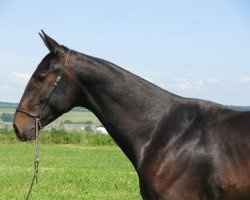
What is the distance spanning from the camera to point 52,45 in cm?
481

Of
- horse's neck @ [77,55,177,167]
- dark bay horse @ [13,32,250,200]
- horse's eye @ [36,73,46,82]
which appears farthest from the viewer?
horse's eye @ [36,73,46,82]

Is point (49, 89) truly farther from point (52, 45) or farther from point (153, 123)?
point (153, 123)

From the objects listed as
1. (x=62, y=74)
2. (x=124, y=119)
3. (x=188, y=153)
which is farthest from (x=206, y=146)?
(x=62, y=74)

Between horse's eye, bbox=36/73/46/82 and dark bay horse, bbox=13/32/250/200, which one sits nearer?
dark bay horse, bbox=13/32/250/200

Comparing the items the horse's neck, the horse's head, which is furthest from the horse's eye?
the horse's neck

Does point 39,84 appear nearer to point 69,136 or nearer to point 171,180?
point 171,180

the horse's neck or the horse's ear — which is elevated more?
the horse's ear

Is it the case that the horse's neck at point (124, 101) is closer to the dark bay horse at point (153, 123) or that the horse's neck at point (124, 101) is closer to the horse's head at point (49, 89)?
the dark bay horse at point (153, 123)

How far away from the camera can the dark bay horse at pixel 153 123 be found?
4.27 metres

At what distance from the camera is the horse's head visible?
190 inches

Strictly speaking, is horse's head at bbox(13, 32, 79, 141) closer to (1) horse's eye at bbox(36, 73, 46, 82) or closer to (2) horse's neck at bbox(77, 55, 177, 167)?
(1) horse's eye at bbox(36, 73, 46, 82)

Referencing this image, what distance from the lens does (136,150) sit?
4.68m

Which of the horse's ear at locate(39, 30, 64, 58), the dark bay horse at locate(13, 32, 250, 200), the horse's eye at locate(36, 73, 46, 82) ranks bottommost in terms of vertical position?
the dark bay horse at locate(13, 32, 250, 200)

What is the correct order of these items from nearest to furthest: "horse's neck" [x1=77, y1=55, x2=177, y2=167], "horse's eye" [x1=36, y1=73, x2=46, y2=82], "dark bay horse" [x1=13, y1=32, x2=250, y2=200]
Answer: "dark bay horse" [x1=13, y1=32, x2=250, y2=200] → "horse's neck" [x1=77, y1=55, x2=177, y2=167] → "horse's eye" [x1=36, y1=73, x2=46, y2=82]
